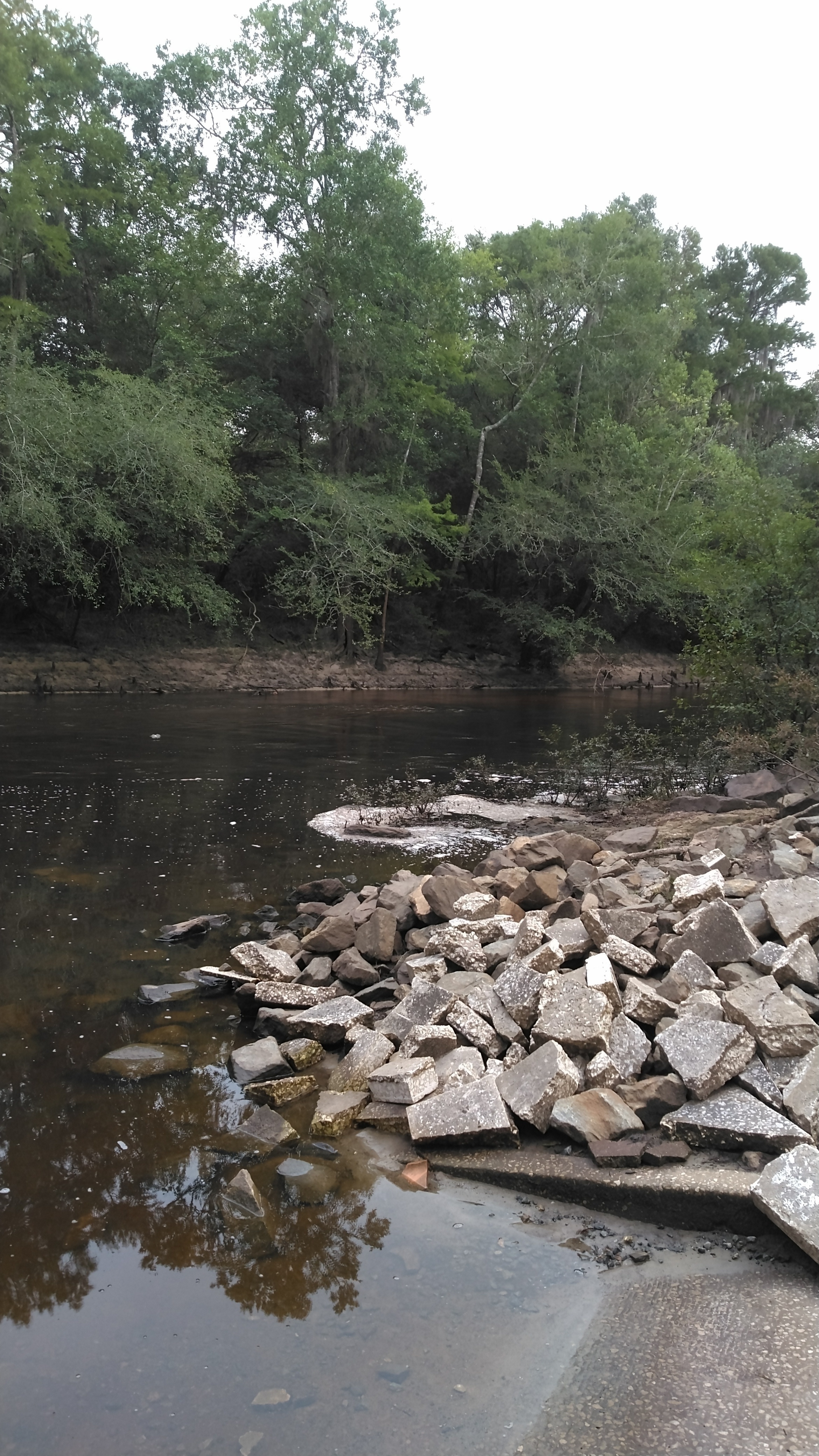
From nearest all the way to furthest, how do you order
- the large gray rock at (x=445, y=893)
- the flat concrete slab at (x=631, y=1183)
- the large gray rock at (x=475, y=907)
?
the flat concrete slab at (x=631, y=1183) < the large gray rock at (x=475, y=907) < the large gray rock at (x=445, y=893)

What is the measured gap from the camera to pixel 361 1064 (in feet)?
14.5

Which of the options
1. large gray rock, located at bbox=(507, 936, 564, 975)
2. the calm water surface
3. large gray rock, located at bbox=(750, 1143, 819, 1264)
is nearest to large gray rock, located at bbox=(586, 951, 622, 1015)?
large gray rock, located at bbox=(507, 936, 564, 975)

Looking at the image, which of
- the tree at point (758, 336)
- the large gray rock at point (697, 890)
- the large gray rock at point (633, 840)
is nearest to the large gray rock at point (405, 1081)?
the large gray rock at point (697, 890)

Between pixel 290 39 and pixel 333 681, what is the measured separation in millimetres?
19271

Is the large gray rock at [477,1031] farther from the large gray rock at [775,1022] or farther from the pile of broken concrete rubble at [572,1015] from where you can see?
the large gray rock at [775,1022]

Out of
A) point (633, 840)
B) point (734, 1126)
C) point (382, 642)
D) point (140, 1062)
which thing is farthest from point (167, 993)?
point (382, 642)

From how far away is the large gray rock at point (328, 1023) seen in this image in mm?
4875

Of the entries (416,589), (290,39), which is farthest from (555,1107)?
(290,39)

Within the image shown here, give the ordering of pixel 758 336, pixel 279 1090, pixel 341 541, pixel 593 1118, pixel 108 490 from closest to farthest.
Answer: pixel 593 1118 < pixel 279 1090 < pixel 108 490 < pixel 341 541 < pixel 758 336

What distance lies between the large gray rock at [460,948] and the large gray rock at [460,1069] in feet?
3.05

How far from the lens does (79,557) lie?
22.7m

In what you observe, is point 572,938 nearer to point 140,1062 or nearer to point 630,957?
point 630,957

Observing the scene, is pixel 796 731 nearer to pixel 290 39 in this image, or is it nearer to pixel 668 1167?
pixel 668 1167

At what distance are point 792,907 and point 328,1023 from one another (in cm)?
243
